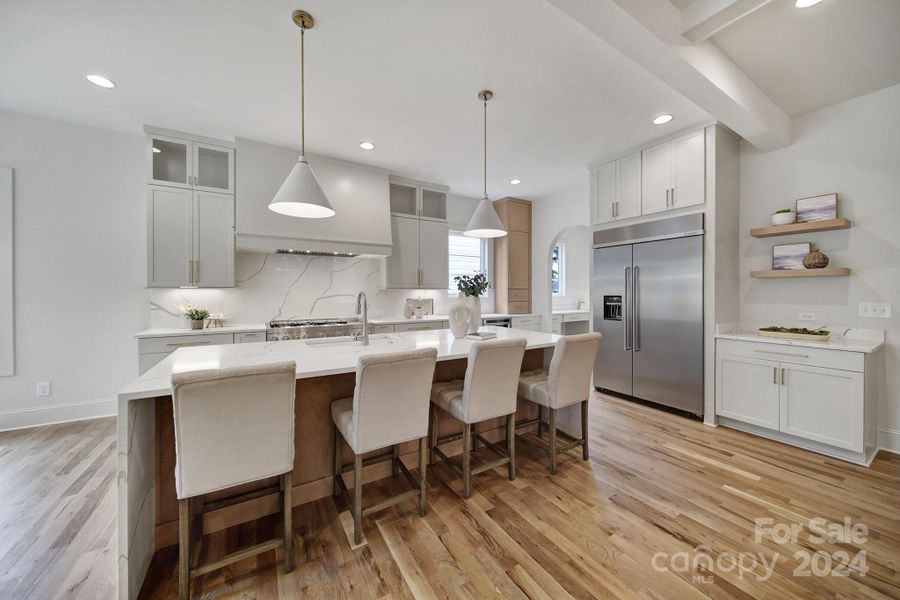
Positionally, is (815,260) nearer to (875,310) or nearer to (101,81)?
(875,310)

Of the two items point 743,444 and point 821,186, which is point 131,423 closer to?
point 743,444

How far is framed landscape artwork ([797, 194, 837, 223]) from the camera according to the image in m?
2.79

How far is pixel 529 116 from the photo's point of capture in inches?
115

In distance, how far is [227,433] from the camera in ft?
4.29

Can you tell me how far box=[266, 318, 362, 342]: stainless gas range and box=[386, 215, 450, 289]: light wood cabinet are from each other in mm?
808

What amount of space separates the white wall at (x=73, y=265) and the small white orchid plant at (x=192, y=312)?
1.14ft

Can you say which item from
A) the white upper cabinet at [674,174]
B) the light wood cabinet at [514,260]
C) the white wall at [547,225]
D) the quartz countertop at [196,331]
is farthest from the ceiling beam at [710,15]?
the quartz countertop at [196,331]

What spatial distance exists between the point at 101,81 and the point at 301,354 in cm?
251

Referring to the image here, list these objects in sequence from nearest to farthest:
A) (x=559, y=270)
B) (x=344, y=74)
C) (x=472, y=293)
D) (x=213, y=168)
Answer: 1. (x=344, y=74)
2. (x=472, y=293)
3. (x=213, y=168)
4. (x=559, y=270)

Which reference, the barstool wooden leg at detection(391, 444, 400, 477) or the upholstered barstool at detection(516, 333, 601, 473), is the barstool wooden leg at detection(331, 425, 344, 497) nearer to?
the barstool wooden leg at detection(391, 444, 400, 477)

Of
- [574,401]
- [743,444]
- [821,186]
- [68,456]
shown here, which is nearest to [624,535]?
[574,401]

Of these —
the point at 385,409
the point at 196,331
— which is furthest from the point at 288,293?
the point at 385,409

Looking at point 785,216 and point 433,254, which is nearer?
point 785,216

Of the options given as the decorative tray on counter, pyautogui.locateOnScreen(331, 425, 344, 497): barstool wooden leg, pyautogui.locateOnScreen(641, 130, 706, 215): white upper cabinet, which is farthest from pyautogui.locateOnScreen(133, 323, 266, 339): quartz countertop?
the decorative tray on counter
